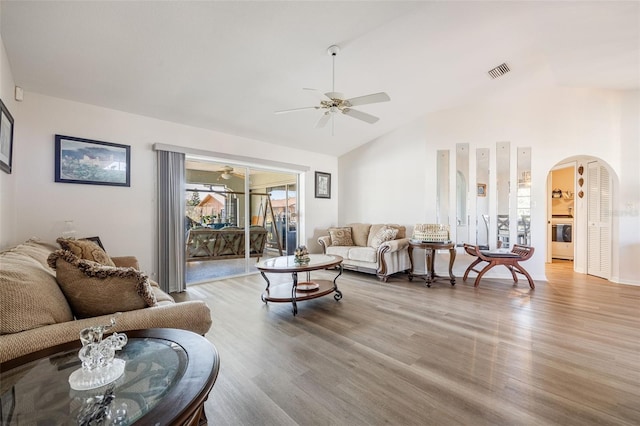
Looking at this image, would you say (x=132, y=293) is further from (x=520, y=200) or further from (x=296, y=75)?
(x=520, y=200)

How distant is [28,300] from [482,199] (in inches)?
235

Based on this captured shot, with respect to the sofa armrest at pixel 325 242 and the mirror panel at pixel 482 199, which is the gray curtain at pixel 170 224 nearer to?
the sofa armrest at pixel 325 242

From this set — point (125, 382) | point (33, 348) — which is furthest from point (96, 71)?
point (125, 382)

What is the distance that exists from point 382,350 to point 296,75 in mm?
3436

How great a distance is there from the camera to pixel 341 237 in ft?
19.4

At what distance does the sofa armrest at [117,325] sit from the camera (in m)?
1.08

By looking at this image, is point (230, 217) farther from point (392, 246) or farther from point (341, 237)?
point (392, 246)

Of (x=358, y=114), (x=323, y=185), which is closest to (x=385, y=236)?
(x=323, y=185)

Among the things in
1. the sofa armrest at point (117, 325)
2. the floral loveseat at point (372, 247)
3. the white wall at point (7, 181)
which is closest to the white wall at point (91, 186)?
the white wall at point (7, 181)

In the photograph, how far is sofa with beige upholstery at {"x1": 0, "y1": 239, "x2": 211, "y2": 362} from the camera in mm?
1137

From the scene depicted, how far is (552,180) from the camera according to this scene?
7.01 metres

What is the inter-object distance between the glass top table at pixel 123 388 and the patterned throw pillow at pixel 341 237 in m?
4.84

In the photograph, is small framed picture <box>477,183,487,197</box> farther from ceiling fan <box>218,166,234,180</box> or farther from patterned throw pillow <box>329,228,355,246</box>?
ceiling fan <box>218,166,234,180</box>

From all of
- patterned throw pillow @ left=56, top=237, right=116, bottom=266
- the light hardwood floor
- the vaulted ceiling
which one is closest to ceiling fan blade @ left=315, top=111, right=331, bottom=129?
the vaulted ceiling
